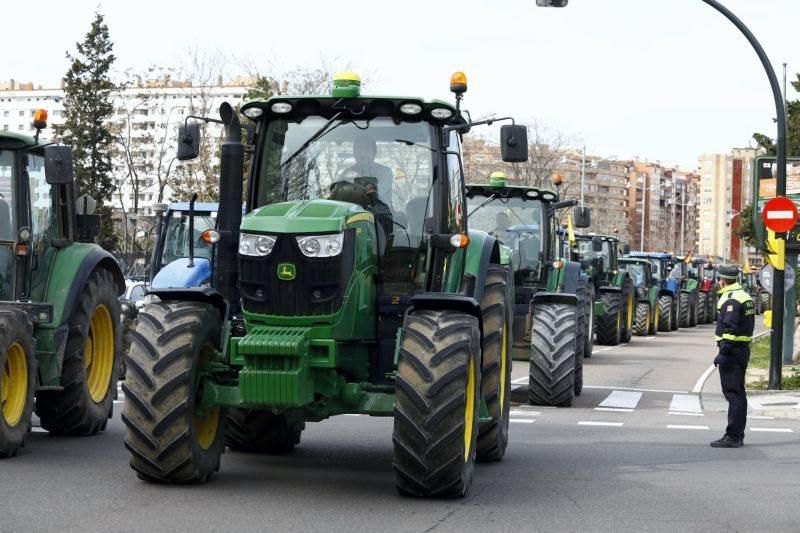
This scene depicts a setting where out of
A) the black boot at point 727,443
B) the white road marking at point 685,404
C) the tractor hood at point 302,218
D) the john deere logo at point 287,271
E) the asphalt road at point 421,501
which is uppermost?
the tractor hood at point 302,218

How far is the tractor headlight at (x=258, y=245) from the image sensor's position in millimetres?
9117

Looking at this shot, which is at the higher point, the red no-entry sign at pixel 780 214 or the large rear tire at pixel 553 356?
the red no-entry sign at pixel 780 214

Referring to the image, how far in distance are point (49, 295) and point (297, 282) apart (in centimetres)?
400

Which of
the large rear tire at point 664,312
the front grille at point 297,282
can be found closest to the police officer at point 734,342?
the front grille at point 297,282

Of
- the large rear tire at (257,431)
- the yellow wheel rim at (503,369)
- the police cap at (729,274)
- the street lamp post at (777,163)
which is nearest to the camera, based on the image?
the large rear tire at (257,431)

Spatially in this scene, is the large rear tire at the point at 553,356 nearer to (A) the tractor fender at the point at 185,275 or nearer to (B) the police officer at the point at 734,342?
(B) the police officer at the point at 734,342

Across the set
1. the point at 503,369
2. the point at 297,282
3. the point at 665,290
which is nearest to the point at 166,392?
the point at 297,282

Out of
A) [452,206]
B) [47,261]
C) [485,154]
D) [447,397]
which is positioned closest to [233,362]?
[447,397]

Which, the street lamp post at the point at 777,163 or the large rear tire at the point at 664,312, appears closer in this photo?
the street lamp post at the point at 777,163

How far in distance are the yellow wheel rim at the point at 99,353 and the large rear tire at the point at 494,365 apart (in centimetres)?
407

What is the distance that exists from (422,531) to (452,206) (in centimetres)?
332

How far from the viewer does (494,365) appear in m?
11.2

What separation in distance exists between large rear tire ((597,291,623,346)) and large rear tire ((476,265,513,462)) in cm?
2187

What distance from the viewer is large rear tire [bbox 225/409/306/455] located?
37.2ft
